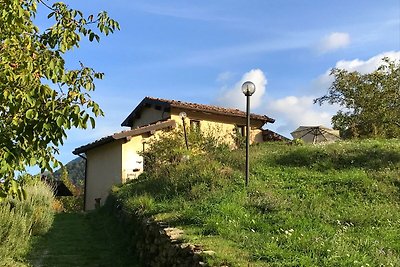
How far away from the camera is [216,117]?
2716cm

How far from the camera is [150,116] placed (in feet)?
92.5

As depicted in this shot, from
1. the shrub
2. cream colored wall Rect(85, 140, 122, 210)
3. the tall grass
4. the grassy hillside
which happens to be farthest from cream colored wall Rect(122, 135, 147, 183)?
the shrub

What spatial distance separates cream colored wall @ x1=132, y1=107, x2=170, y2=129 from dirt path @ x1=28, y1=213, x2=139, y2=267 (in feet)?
35.6

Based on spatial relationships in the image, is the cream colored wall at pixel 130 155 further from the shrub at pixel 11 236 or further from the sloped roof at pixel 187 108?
the shrub at pixel 11 236

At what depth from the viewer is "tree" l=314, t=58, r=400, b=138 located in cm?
2152

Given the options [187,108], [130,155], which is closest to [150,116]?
[187,108]

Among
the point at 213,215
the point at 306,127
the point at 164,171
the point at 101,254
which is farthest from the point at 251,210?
the point at 306,127

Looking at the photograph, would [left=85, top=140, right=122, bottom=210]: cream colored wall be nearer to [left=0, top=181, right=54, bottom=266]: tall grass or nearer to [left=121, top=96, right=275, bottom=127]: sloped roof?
[left=121, top=96, right=275, bottom=127]: sloped roof

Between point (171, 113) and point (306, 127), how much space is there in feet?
24.0

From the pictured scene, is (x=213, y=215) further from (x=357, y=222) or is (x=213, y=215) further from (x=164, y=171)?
(x=164, y=171)

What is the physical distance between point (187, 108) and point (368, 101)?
9.64 m

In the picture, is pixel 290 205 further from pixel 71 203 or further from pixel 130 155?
pixel 71 203

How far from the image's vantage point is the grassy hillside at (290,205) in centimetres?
643

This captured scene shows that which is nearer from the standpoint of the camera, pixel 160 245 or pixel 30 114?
pixel 30 114
